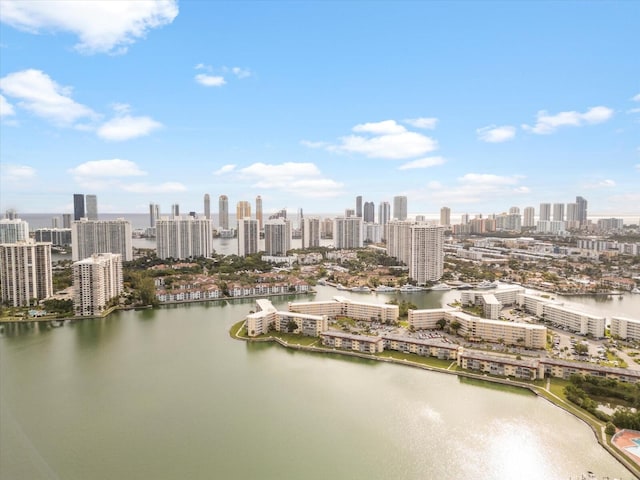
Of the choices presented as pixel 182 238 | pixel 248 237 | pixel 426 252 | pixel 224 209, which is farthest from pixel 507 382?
pixel 224 209

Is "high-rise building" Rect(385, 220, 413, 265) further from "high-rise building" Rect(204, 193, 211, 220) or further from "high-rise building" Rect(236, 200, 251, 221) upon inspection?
"high-rise building" Rect(204, 193, 211, 220)

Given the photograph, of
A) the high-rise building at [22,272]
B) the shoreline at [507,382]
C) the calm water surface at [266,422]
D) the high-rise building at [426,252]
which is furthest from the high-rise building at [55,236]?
the shoreline at [507,382]

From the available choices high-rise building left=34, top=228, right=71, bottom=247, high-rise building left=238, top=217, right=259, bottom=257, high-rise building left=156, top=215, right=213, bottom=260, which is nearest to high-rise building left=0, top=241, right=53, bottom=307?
high-rise building left=156, top=215, right=213, bottom=260

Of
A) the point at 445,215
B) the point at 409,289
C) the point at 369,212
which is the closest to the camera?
the point at 409,289

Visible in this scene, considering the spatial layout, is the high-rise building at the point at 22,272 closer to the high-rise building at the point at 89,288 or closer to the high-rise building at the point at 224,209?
the high-rise building at the point at 89,288

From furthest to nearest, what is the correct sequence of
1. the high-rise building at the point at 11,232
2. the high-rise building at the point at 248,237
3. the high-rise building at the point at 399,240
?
the high-rise building at the point at 248,237, the high-rise building at the point at 11,232, the high-rise building at the point at 399,240

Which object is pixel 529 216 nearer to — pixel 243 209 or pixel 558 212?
pixel 558 212

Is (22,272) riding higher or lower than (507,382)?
higher
